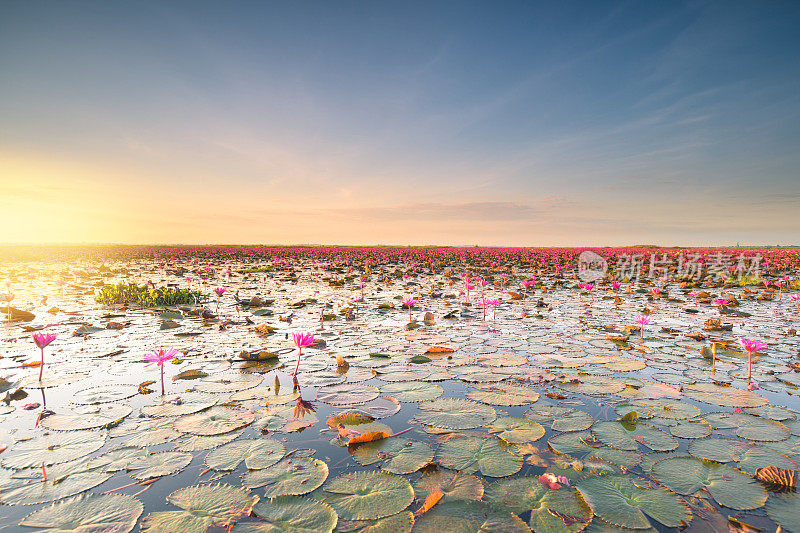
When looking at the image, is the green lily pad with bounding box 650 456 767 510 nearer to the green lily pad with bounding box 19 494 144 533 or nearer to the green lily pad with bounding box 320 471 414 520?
the green lily pad with bounding box 320 471 414 520

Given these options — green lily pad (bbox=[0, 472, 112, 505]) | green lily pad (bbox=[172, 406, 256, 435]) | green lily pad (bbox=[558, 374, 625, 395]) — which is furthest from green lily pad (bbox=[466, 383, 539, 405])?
green lily pad (bbox=[0, 472, 112, 505])

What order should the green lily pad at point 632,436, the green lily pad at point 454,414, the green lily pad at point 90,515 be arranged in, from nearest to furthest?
the green lily pad at point 90,515
the green lily pad at point 632,436
the green lily pad at point 454,414

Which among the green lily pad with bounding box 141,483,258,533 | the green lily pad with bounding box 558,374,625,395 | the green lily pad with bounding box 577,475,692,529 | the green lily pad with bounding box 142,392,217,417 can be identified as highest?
the green lily pad with bounding box 577,475,692,529

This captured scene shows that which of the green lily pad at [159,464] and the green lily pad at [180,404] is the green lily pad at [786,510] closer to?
the green lily pad at [159,464]

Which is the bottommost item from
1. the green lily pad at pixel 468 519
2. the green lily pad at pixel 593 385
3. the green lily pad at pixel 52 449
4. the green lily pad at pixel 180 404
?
the green lily pad at pixel 180 404

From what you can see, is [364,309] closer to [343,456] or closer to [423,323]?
[423,323]

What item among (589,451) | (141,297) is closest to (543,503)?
(589,451)

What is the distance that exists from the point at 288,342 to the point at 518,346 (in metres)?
3.31

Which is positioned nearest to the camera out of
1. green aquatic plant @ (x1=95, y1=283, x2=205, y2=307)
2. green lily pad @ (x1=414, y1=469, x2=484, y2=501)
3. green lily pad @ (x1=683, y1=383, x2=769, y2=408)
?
green lily pad @ (x1=414, y1=469, x2=484, y2=501)

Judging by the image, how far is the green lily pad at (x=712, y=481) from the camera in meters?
1.96

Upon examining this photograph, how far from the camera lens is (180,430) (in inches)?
108

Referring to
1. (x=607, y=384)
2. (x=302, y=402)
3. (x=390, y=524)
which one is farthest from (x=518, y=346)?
(x=390, y=524)

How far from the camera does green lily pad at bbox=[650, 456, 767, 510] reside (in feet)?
6.44

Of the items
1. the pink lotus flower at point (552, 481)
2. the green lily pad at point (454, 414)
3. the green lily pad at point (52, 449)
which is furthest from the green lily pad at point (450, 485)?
the green lily pad at point (52, 449)
